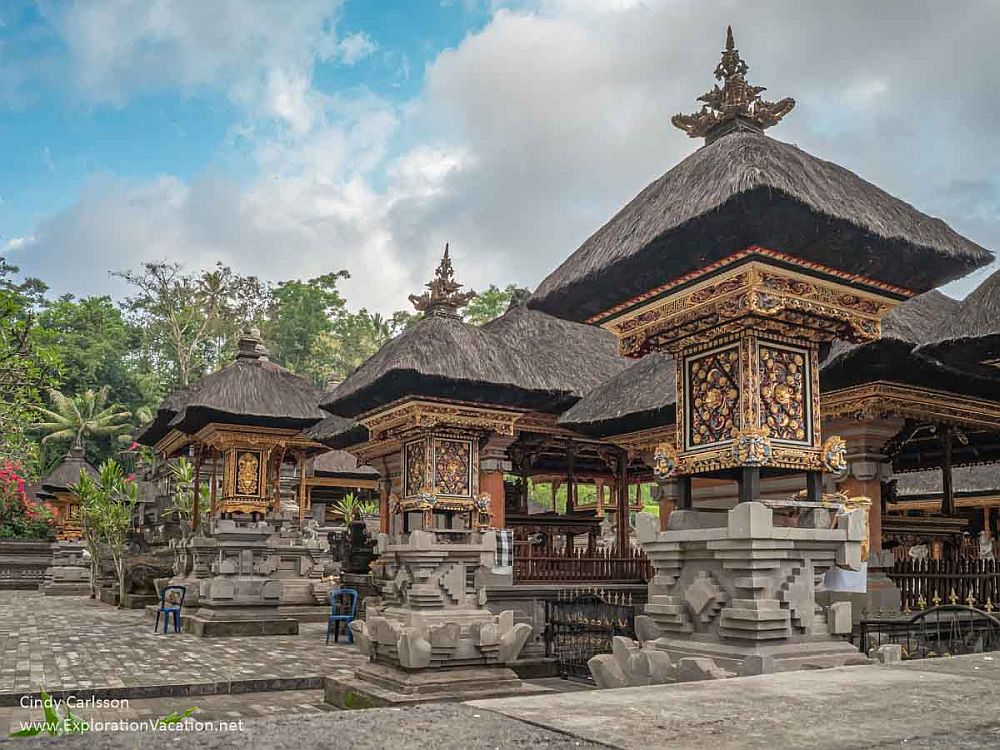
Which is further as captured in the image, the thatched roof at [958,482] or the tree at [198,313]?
the tree at [198,313]

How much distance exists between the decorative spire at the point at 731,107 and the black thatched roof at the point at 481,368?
4.81 metres

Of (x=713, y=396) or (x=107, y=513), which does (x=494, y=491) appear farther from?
(x=107, y=513)

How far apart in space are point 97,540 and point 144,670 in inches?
628

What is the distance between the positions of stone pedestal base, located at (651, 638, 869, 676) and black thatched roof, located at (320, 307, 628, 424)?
19.2 ft

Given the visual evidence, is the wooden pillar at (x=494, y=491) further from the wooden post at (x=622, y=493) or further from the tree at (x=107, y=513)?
the tree at (x=107, y=513)

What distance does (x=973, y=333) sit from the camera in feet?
27.8

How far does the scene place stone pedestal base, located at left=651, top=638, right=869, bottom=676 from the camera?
21.7ft

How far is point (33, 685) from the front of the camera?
32.4 feet

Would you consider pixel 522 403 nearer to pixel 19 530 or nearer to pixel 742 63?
pixel 742 63

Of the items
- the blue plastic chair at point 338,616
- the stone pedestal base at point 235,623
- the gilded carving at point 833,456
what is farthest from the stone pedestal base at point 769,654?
the stone pedestal base at point 235,623

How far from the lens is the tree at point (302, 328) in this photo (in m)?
54.2

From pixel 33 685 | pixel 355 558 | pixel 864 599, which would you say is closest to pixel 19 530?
pixel 355 558

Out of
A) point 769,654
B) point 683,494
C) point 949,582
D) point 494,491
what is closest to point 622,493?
point 494,491

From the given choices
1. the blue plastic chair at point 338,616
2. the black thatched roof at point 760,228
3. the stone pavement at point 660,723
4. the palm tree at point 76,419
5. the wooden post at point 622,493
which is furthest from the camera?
the palm tree at point 76,419
